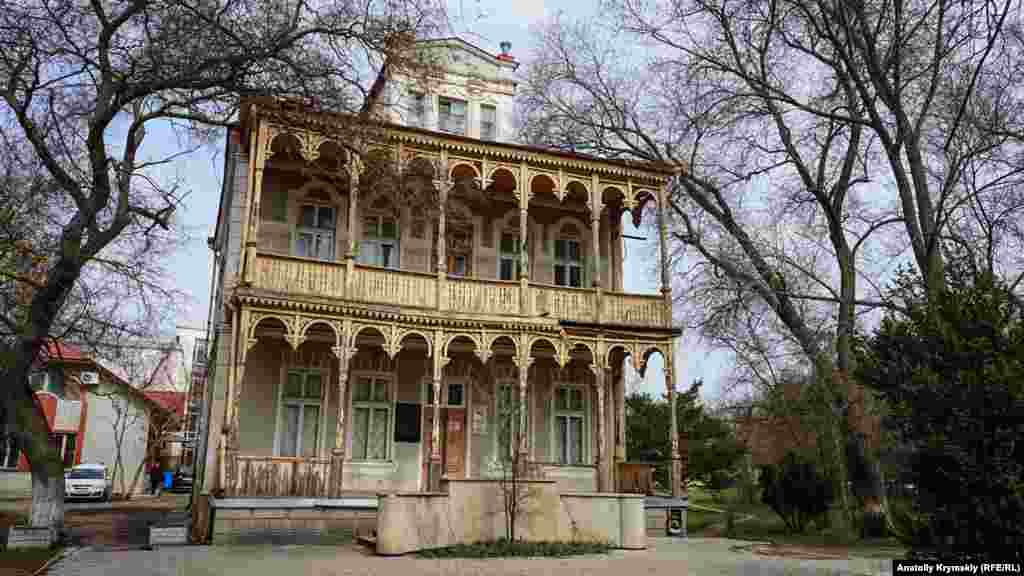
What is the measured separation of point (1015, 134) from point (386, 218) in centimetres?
1584

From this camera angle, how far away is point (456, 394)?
20.4 m

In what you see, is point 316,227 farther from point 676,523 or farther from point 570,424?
Answer: point 676,523

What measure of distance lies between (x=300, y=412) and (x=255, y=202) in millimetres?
5131

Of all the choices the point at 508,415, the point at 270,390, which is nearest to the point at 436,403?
the point at 508,415

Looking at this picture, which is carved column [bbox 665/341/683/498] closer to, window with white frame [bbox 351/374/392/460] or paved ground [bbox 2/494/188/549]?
window with white frame [bbox 351/374/392/460]

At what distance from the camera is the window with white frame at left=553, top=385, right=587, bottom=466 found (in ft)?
68.4

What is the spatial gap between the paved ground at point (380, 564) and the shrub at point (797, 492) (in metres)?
6.99

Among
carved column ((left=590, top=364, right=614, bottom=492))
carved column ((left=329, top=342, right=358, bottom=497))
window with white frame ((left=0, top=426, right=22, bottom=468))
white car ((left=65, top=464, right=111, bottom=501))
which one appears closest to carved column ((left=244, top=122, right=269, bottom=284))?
carved column ((left=329, top=342, right=358, bottom=497))

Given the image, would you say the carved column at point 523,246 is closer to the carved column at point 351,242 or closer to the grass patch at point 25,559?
the carved column at point 351,242

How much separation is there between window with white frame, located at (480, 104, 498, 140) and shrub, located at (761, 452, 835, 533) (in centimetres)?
1291

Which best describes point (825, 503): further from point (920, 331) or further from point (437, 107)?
point (437, 107)

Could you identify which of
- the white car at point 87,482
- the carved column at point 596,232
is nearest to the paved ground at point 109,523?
the white car at point 87,482

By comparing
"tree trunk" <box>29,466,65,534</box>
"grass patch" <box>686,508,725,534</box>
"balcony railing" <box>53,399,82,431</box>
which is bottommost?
"grass patch" <box>686,508,725,534</box>

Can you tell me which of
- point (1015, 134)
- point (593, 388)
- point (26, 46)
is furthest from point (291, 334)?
point (1015, 134)
